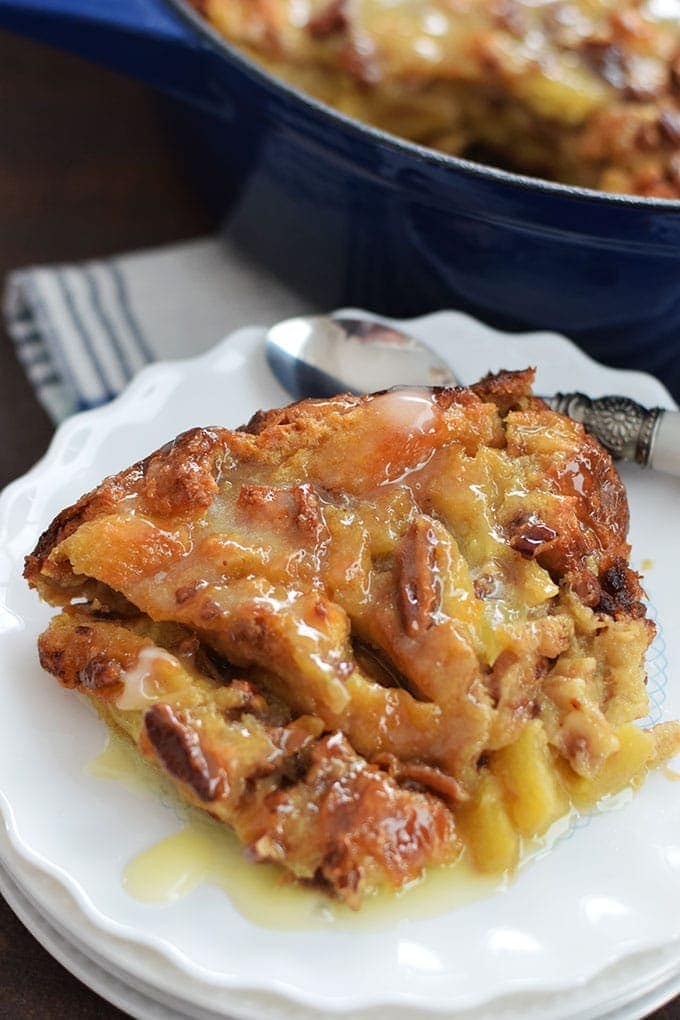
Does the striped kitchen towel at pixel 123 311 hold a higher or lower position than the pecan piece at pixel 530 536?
lower

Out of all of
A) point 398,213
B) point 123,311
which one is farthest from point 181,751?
point 123,311

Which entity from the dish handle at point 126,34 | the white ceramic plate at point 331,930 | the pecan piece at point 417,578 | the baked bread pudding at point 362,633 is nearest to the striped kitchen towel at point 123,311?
the dish handle at point 126,34

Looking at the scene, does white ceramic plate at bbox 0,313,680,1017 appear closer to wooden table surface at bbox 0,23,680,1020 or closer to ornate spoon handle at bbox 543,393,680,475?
ornate spoon handle at bbox 543,393,680,475

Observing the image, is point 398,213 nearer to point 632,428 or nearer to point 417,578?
point 632,428

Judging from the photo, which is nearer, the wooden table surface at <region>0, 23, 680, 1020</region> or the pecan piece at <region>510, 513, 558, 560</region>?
the pecan piece at <region>510, 513, 558, 560</region>

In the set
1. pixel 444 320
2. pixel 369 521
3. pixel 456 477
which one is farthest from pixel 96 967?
pixel 444 320

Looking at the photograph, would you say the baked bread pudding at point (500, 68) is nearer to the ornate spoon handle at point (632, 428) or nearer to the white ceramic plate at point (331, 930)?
the ornate spoon handle at point (632, 428)

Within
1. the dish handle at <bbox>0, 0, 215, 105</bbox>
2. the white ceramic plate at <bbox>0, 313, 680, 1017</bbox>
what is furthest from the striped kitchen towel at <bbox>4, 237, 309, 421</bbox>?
the white ceramic plate at <bbox>0, 313, 680, 1017</bbox>
